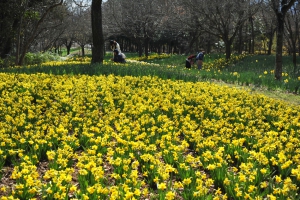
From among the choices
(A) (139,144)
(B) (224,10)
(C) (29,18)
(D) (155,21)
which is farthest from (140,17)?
(A) (139,144)

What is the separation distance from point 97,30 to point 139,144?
11027 mm

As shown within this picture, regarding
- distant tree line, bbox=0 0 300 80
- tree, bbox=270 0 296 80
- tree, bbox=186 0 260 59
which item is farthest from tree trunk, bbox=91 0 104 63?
tree, bbox=186 0 260 59

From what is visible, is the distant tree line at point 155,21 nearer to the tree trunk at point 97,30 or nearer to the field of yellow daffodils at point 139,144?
the tree trunk at point 97,30

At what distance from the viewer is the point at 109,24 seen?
135ft

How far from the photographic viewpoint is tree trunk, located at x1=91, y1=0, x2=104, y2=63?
1468 cm

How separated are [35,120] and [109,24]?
3636cm

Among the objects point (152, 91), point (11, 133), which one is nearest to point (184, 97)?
point (152, 91)

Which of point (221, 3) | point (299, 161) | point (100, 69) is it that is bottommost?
point (299, 161)

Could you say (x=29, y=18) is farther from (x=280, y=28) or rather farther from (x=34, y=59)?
(x=280, y=28)

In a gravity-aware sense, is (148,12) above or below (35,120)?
above

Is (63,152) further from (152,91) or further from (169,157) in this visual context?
(152,91)

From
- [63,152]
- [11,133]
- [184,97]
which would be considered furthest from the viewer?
[184,97]

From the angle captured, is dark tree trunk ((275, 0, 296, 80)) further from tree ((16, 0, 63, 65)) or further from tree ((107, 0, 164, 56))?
tree ((107, 0, 164, 56))

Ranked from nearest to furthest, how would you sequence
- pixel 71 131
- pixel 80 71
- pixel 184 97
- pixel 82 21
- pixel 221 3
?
pixel 71 131 → pixel 184 97 → pixel 80 71 → pixel 221 3 → pixel 82 21
